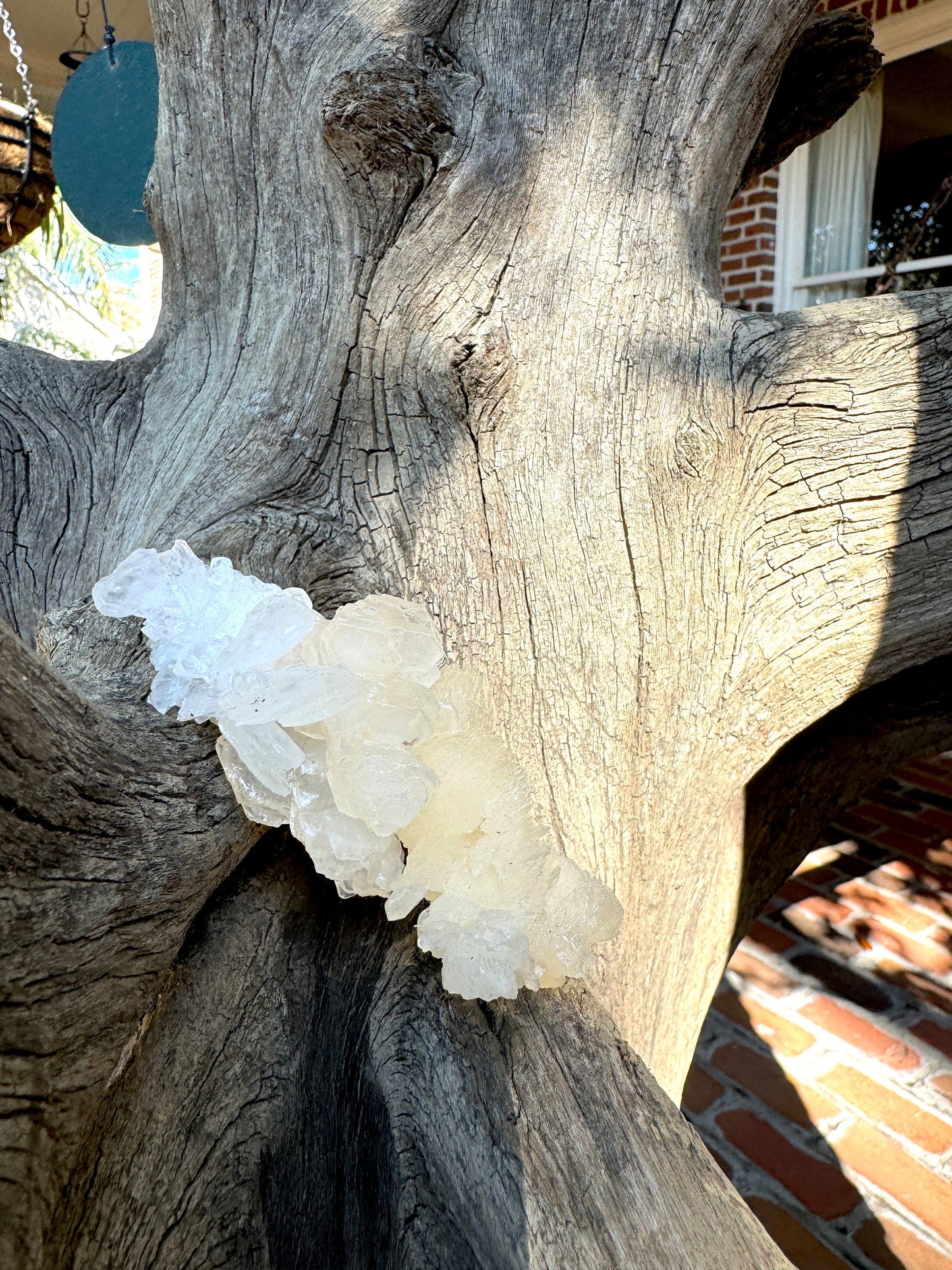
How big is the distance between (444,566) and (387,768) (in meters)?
0.39

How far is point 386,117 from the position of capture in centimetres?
134

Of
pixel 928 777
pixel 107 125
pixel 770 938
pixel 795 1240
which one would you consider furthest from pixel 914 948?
pixel 107 125

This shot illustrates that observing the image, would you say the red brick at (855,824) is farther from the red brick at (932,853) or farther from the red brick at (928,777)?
the red brick at (928,777)

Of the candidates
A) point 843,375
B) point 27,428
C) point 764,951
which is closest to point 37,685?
point 27,428

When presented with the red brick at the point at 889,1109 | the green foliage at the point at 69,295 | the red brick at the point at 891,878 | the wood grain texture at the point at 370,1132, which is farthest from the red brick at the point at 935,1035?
the green foliage at the point at 69,295

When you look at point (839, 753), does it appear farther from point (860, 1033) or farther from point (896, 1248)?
point (860, 1033)

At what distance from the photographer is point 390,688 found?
0.92m

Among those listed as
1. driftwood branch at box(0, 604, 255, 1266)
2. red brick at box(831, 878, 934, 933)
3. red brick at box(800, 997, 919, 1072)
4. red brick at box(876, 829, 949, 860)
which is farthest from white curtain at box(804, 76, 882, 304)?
driftwood branch at box(0, 604, 255, 1266)

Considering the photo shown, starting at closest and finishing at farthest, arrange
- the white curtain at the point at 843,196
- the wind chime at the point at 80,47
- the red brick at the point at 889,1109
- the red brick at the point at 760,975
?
1. the red brick at the point at 889,1109
2. the red brick at the point at 760,975
3. the wind chime at the point at 80,47
4. the white curtain at the point at 843,196

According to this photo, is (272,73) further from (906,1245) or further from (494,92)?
(906,1245)

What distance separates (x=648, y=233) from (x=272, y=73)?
0.65 metres

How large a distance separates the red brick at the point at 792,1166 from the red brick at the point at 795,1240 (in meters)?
0.07

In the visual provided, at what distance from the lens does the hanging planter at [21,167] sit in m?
2.53

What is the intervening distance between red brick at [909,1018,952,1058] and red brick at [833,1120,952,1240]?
424mm
